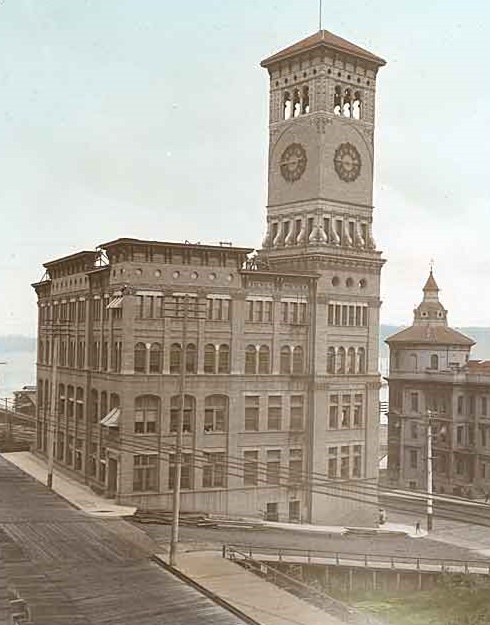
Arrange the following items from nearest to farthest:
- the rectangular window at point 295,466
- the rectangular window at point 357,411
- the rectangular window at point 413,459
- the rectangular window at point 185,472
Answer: the rectangular window at point 185,472 → the rectangular window at point 295,466 → the rectangular window at point 357,411 → the rectangular window at point 413,459

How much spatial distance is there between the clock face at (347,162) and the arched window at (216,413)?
16.4 meters

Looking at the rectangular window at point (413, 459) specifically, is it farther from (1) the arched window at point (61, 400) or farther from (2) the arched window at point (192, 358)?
(1) the arched window at point (61, 400)

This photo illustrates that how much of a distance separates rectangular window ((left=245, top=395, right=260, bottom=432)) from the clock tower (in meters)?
3.84

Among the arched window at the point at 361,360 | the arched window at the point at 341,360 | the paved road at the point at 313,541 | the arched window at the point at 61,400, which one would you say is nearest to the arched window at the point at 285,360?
the arched window at the point at 341,360

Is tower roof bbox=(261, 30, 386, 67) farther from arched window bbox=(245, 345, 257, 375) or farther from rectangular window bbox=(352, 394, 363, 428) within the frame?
rectangular window bbox=(352, 394, 363, 428)

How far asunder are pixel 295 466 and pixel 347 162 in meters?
19.6

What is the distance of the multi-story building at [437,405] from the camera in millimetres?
66750

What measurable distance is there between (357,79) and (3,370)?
3886 cm

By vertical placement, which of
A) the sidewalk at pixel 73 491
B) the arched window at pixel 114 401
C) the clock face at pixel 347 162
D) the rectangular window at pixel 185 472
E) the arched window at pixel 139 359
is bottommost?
the sidewalk at pixel 73 491

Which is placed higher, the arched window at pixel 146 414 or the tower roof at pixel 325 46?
the tower roof at pixel 325 46

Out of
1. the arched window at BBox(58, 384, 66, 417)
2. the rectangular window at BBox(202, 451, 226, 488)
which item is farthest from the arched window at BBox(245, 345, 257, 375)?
the arched window at BBox(58, 384, 66, 417)

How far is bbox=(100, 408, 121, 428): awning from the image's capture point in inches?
1898

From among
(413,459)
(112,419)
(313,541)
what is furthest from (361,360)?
(112,419)

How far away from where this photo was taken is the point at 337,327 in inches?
2181
